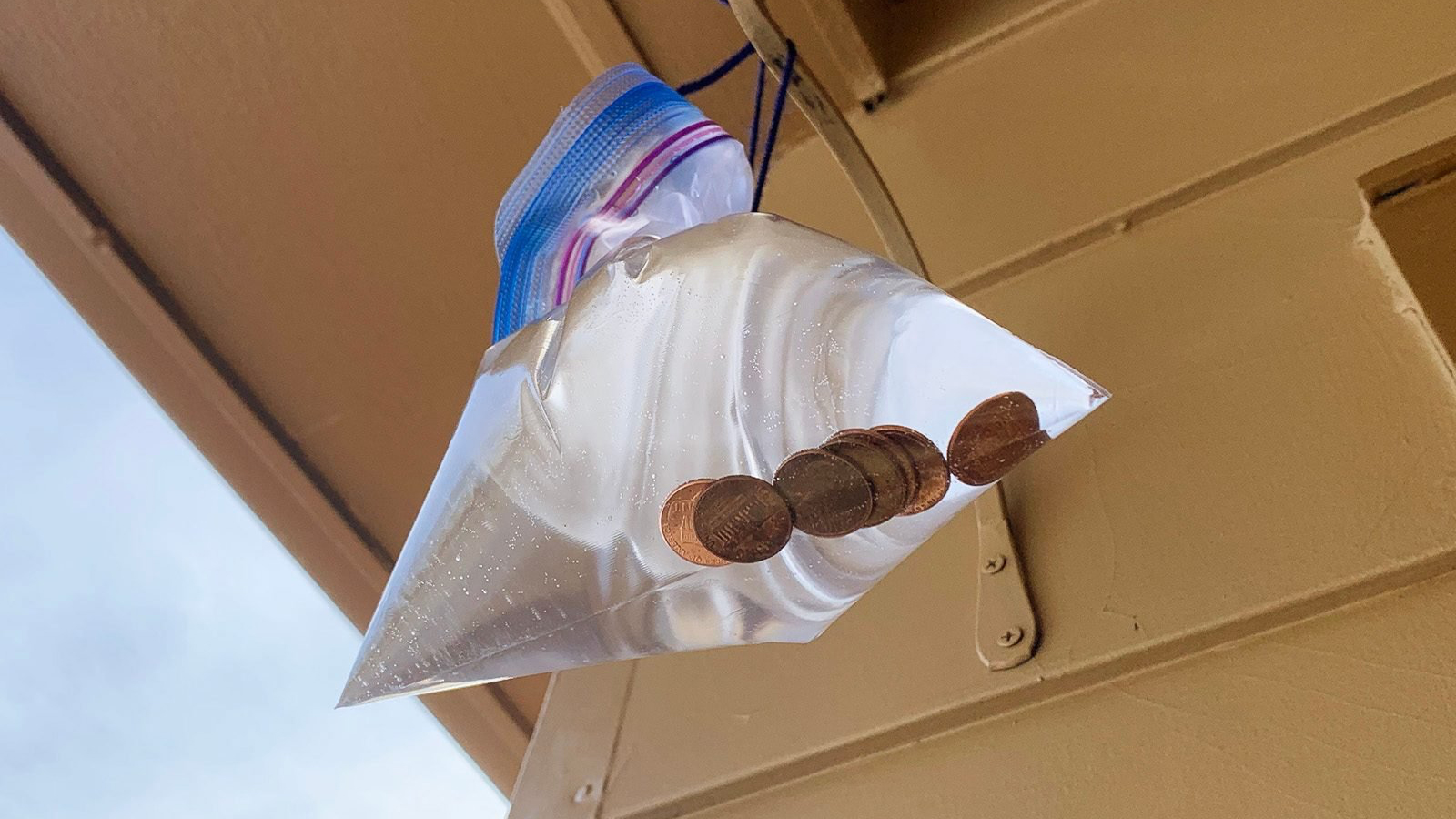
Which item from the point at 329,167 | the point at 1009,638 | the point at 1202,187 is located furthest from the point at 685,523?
the point at 329,167

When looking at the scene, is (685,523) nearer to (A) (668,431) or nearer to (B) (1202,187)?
(A) (668,431)

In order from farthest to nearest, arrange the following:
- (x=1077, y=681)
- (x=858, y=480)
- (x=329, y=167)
Result: (x=329, y=167), (x=1077, y=681), (x=858, y=480)

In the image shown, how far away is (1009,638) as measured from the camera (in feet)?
1.94

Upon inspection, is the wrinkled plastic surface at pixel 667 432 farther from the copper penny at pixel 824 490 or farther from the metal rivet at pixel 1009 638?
the metal rivet at pixel 1009 638

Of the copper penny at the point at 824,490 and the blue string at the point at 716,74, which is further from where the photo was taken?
the blue string at the point at 716,74

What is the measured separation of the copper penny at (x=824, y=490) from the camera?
1.25ft

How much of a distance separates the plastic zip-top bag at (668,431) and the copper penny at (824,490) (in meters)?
0.02

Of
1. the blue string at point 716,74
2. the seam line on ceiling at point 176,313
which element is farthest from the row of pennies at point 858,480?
the seam line on ceiling at point 176,313

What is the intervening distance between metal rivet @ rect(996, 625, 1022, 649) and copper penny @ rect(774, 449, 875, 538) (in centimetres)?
24

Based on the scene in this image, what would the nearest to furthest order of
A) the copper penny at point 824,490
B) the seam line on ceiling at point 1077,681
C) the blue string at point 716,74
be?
the copper penny at point 824,490 → the seam line on ceiling at point 1077,681 → the blue string at point 716,74

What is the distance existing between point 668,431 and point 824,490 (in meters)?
0.08

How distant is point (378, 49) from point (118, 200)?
0.31 metres

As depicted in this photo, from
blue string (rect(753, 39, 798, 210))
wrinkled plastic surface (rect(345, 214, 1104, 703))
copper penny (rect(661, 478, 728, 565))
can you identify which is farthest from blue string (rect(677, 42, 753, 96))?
copper penny (rect(661, 478, 728, 565))

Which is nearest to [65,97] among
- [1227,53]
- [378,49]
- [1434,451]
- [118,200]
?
[118,200]
